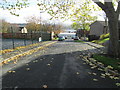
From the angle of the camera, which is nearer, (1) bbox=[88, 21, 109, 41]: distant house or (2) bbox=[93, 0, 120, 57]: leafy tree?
(2) bbox=[93, 0, 120, 57]: leafy tree

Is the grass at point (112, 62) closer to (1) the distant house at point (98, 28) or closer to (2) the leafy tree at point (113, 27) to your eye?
(2) the leafy tree at point (113, 27)

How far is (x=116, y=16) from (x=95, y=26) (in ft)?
148

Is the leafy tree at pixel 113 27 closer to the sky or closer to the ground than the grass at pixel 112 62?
closer to the sky

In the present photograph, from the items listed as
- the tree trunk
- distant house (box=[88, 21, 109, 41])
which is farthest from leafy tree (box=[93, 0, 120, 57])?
distant house (box=[88, 21, 109, 41])

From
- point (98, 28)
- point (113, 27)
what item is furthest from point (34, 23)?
point (113, 27)

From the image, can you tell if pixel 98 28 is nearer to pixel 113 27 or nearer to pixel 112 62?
pixel 113 27

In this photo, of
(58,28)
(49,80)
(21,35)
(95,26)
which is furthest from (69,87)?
(58,28)

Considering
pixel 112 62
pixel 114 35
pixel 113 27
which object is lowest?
pixel 112 62

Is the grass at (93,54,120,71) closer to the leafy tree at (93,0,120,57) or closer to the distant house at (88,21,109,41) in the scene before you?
the leafy tree at (93,0,120,57)

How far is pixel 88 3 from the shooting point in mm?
11555

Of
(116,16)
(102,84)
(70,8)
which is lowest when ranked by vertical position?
(102,84)

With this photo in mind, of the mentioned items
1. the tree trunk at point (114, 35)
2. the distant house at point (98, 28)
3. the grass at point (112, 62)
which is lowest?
the grass at point (112, 62)

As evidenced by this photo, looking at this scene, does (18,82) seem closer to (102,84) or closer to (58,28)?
(102,84)

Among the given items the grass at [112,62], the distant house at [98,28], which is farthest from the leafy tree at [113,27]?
the distant house at [98,28]
